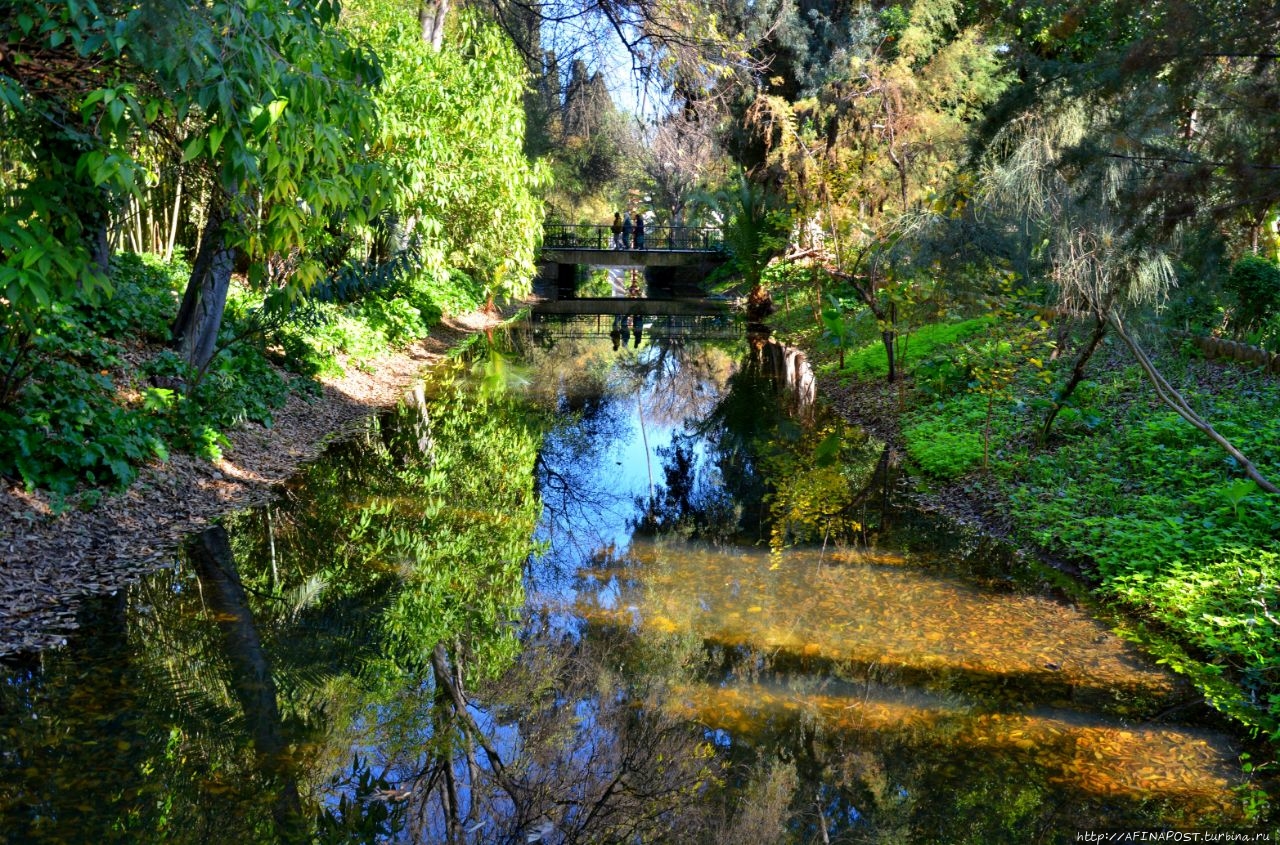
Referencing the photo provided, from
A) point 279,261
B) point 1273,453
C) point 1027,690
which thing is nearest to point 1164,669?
point 1027,690

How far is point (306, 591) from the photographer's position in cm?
641

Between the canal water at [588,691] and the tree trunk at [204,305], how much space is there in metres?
1.72

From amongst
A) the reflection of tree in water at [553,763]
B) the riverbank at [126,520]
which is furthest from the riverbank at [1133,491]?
the riverbank at [126,520]

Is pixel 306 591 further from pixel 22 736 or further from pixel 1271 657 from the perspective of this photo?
pixel 1271 657

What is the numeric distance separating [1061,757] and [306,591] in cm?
465

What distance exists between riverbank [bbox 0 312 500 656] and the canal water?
0.20 metres

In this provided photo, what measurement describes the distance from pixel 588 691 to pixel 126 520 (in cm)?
380

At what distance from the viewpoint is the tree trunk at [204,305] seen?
29.6 feet

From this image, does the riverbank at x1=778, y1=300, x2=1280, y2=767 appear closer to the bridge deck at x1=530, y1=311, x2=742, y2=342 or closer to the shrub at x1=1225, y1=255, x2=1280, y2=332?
the shrub at x1=1225, y1=255, x2=1280, y2=332

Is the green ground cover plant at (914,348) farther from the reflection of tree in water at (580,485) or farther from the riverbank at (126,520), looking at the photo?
the riverbank at (126,520)

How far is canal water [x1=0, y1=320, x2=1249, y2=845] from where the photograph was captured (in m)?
4.04

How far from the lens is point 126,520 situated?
267 inches

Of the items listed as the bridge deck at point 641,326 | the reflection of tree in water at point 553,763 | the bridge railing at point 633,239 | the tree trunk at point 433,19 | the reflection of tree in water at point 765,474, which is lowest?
the reflection of tree in water at point 553,763

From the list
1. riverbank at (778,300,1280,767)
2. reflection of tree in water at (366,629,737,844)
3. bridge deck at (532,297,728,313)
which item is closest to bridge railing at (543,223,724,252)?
bridge deck at (532,297,728,313)
